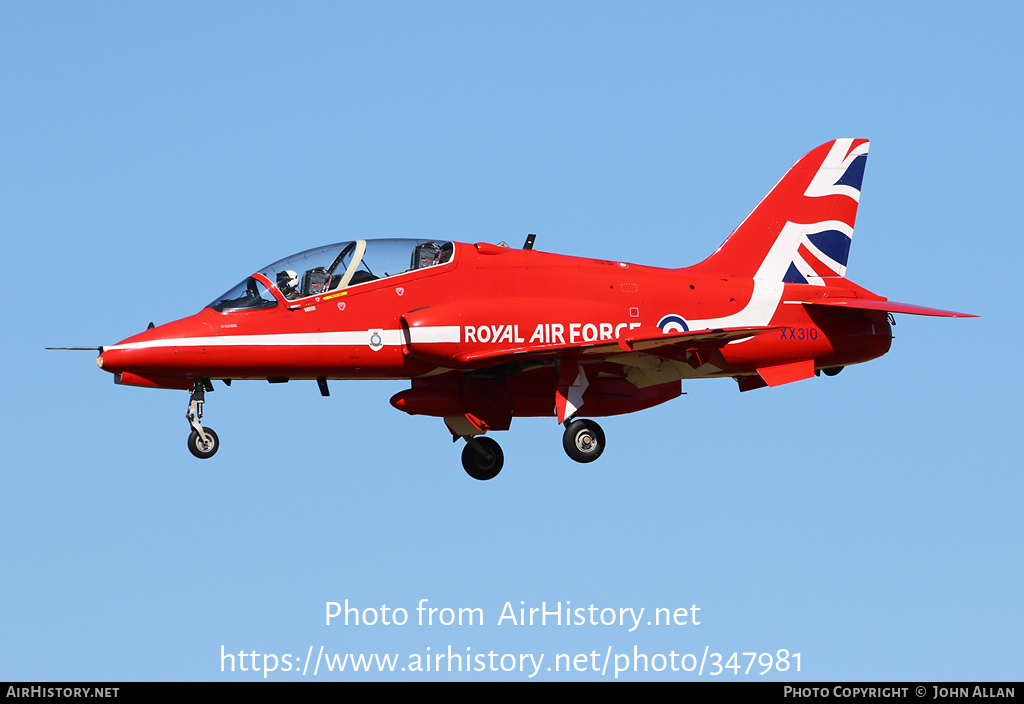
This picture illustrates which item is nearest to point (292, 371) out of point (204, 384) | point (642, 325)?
point (204, 384)

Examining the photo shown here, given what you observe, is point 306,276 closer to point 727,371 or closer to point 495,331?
point 495,331

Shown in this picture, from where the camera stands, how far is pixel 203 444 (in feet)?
91.0

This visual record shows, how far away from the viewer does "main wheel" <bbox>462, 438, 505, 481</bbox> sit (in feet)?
103

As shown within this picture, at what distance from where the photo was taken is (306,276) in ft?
93.0

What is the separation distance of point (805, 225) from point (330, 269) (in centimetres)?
982

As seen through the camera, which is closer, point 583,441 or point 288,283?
point 288,283

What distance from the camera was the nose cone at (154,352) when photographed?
27.3 m

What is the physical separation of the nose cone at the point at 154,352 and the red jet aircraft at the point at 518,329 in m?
0.02

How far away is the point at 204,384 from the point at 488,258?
5.47 meters

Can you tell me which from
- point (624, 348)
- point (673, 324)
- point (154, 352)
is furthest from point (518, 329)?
point (154, 352)

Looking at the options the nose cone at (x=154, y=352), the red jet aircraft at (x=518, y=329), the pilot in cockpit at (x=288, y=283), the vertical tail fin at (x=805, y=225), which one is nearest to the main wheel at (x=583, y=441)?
the red jet aircraft at (x=518, y=329)

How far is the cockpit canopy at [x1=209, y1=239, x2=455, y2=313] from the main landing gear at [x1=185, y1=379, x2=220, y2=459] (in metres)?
1.65

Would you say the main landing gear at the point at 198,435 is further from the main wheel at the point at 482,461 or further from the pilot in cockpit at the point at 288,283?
the main wheel at the point at 482,461

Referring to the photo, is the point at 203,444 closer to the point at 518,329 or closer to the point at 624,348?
the point at 518,329
